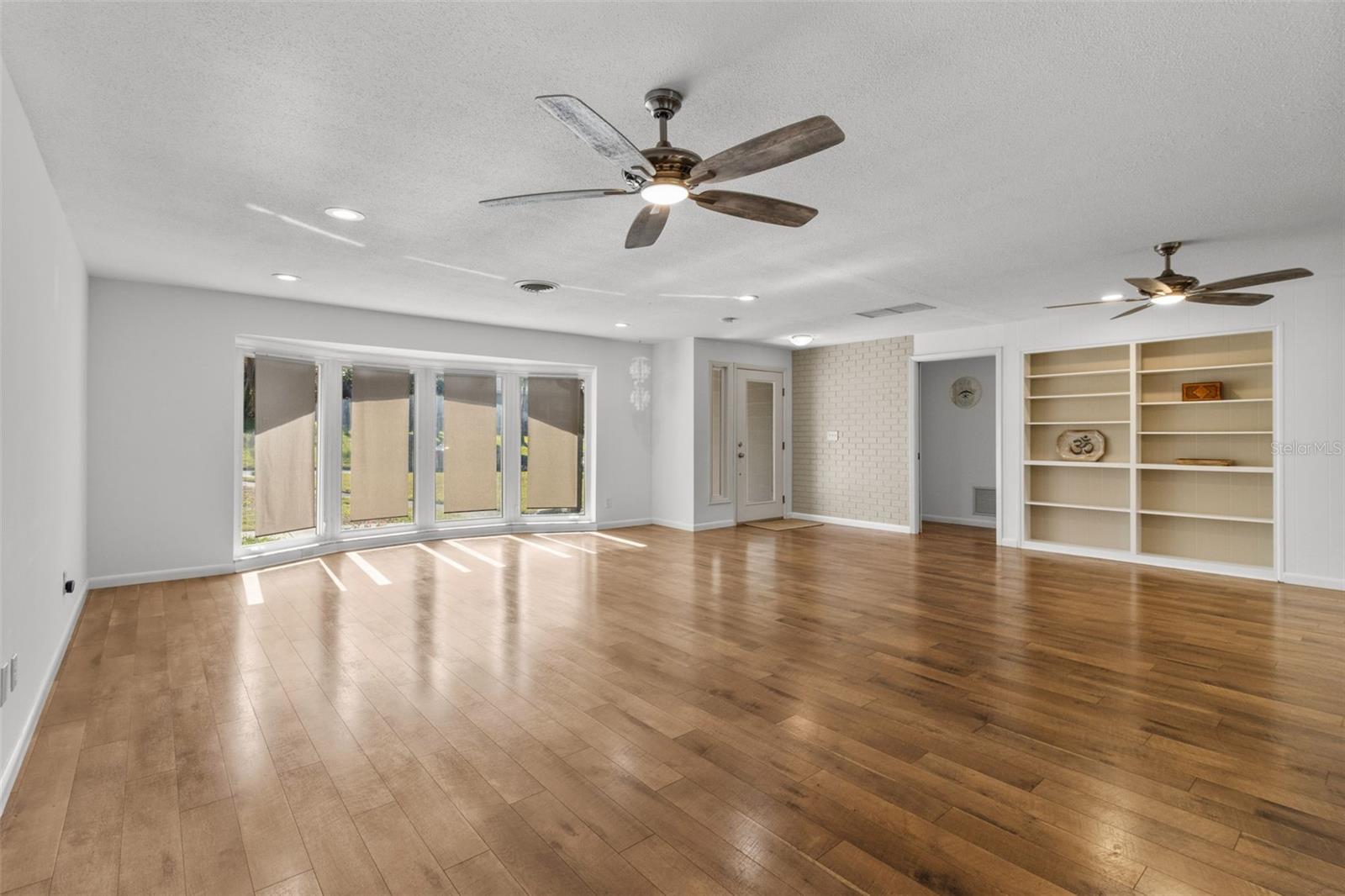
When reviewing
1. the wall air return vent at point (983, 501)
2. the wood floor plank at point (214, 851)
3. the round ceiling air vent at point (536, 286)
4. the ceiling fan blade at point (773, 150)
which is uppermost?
the round ceiling air vent at point (536, 286)

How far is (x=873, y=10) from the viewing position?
1917mm

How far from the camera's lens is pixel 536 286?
17.8 ft

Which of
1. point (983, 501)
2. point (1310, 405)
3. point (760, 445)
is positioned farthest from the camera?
point (760, 445)

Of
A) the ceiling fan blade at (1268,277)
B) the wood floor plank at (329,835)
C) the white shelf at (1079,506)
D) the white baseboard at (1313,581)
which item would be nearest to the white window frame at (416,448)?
the wood floor plank at (329,835)

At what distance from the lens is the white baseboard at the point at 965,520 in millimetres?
8797

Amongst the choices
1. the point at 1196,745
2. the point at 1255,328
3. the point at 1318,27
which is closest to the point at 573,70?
the point at 1318,27

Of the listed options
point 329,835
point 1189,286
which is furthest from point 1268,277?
point 329,835

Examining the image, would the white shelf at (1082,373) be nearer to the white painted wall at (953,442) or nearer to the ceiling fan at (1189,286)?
the white painted wall at (953,442)

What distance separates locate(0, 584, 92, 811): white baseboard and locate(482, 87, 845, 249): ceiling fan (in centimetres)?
268

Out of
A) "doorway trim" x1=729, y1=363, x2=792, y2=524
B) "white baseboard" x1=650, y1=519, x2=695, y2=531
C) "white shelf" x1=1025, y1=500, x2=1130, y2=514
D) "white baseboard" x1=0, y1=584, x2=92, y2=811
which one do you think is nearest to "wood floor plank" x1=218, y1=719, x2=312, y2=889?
"white baseboard" x1=0, y1=584, x2=92, y2=811

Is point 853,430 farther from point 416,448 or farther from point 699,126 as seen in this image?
point 699,126

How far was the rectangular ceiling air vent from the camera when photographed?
632cm

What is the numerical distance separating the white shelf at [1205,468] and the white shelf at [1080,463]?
0.20 m

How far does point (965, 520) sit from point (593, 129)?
854cm
